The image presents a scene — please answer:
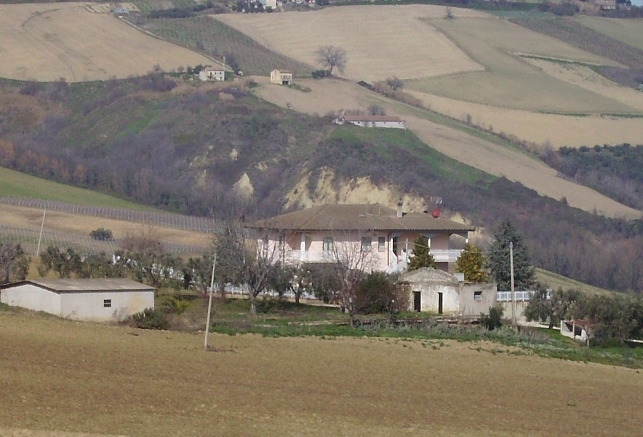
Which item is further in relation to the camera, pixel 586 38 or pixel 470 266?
pixel 586 38

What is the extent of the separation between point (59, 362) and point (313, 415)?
694 cm

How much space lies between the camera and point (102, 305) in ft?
147

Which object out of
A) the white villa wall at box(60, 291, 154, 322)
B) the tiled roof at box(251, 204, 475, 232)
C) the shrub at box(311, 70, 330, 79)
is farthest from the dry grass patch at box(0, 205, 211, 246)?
the shrub at box(311, 70, 330, 79)

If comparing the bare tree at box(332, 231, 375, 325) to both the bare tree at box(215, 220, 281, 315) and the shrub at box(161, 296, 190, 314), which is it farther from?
the shrub at box(161, 296, 190, 314)

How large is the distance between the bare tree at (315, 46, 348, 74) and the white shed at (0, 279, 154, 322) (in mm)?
122117

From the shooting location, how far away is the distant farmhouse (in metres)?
156

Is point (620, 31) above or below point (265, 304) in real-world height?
above

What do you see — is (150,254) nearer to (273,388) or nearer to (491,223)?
(273,388)

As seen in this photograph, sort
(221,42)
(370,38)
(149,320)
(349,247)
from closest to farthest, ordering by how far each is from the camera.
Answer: (149,320) < (349,247) < (221,42) < (370,38)

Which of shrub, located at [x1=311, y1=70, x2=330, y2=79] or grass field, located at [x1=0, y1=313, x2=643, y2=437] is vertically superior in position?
shrub, located at [x1=311, y1=70, x2=330, y2=79]

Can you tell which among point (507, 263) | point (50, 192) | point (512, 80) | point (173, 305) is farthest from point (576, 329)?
point (512, 80)

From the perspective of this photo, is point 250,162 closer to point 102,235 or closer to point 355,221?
point 102,235

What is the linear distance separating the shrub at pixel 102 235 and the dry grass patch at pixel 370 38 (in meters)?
85.8

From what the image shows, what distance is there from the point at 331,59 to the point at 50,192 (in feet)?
233
